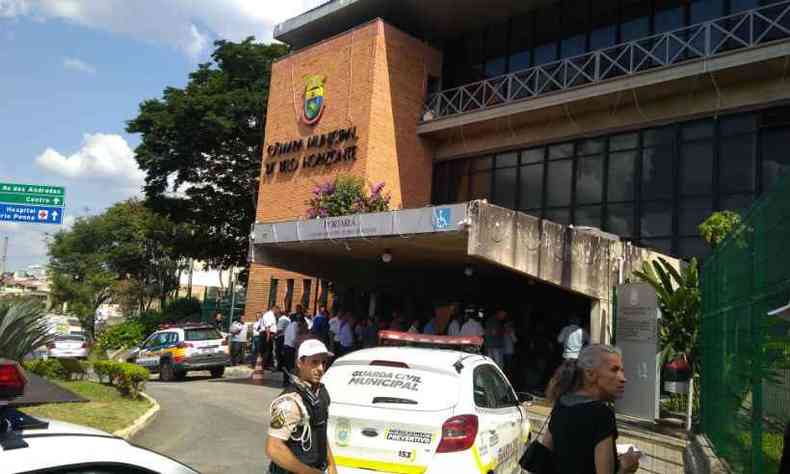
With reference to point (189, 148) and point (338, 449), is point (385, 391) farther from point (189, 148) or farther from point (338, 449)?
point (189, 148)

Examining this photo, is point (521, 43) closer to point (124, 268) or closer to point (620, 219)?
point (620, 219)

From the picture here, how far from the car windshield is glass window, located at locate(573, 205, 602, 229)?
11.5 m

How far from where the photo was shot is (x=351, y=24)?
26.3 m

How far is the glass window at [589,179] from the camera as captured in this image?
19703mm

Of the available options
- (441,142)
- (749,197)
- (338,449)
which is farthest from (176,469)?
(441,142)

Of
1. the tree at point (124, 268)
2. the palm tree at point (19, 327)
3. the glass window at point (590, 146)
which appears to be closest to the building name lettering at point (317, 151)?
the glass window at point (590, 146)

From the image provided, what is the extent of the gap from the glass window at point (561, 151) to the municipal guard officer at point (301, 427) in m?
17.4

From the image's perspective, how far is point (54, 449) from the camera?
8.78 feet

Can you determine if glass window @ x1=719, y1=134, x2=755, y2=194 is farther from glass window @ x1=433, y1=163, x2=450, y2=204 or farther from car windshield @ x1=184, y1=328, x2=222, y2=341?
car windshield @ x1=184, y1=328, x2=222, y2=341

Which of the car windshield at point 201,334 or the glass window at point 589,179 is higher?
the glass window at point 589,179

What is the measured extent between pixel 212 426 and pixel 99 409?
201cm

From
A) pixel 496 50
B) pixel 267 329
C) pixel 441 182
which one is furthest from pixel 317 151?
pixel 267 329

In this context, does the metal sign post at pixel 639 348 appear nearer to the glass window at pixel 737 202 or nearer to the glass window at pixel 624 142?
the glass window at pixel 737 202

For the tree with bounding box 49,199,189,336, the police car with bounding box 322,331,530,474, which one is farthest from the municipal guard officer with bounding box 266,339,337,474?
the tree with bounding box 49,199,189,336
